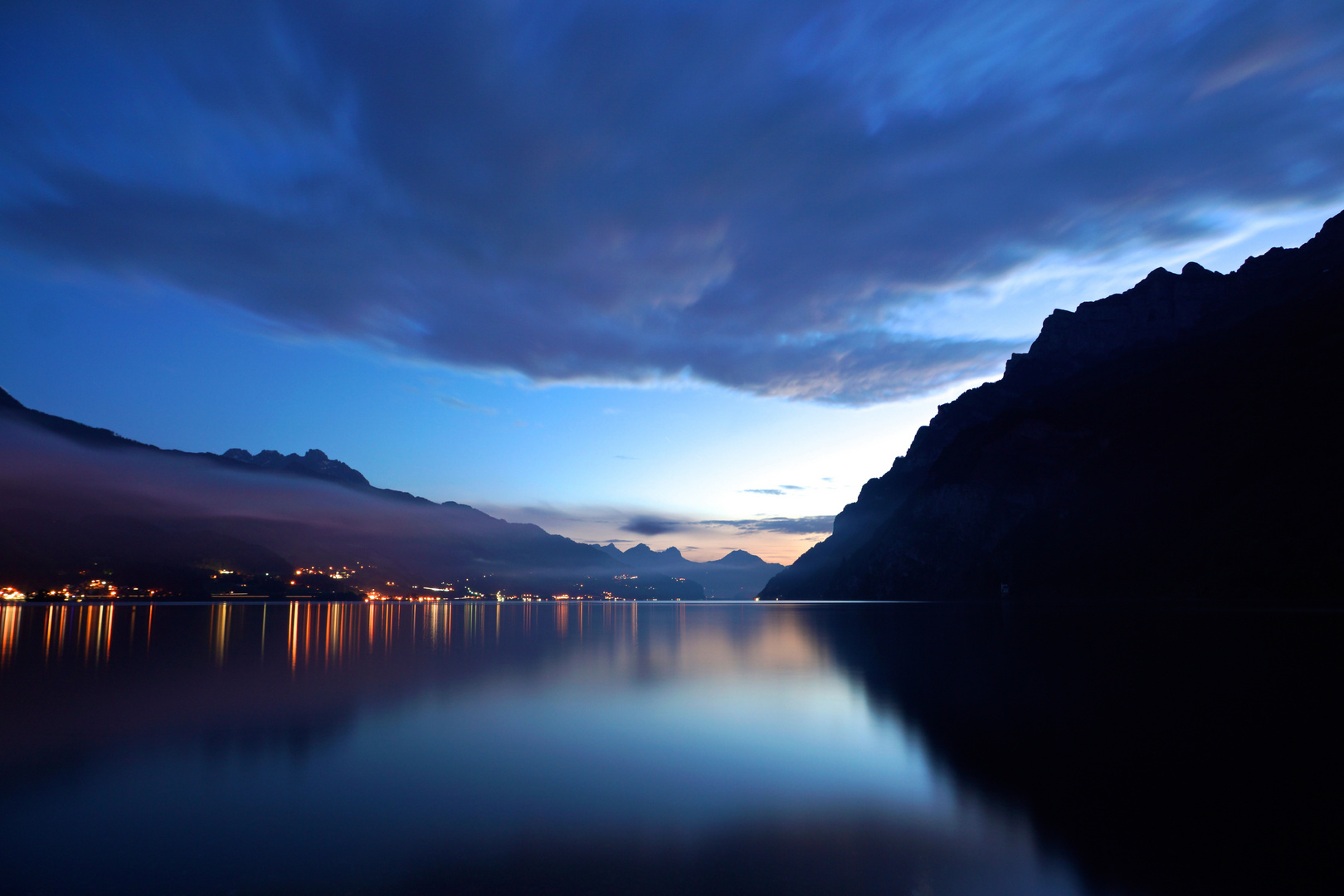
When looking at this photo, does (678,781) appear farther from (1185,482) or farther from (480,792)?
(1185,482)

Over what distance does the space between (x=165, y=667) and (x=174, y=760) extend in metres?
23.3

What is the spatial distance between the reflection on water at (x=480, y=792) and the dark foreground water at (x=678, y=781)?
0.08 m

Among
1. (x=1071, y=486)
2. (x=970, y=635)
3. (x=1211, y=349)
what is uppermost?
(x=1211, y=349)

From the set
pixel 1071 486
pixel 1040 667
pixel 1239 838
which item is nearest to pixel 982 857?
pixel 1239 838

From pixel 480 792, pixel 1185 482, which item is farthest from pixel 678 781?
pixel 1185 482

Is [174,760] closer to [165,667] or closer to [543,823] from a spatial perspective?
[543,823]

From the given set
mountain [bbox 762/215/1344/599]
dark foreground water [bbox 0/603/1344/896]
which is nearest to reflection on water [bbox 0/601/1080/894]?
dark foreground water [bbox 0/603/1344/896]

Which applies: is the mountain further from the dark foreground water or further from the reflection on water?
the reflection on water

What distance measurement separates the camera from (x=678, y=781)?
15664 millimetres

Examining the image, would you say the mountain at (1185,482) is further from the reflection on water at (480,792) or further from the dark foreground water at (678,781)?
the reflection on water at (480,792)

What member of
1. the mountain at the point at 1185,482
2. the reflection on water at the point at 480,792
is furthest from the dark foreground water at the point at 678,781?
the mountain at the point at 1185,482

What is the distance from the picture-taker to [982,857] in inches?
415

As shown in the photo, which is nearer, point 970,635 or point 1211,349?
point 970,635

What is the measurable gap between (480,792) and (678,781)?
4.41 metres
